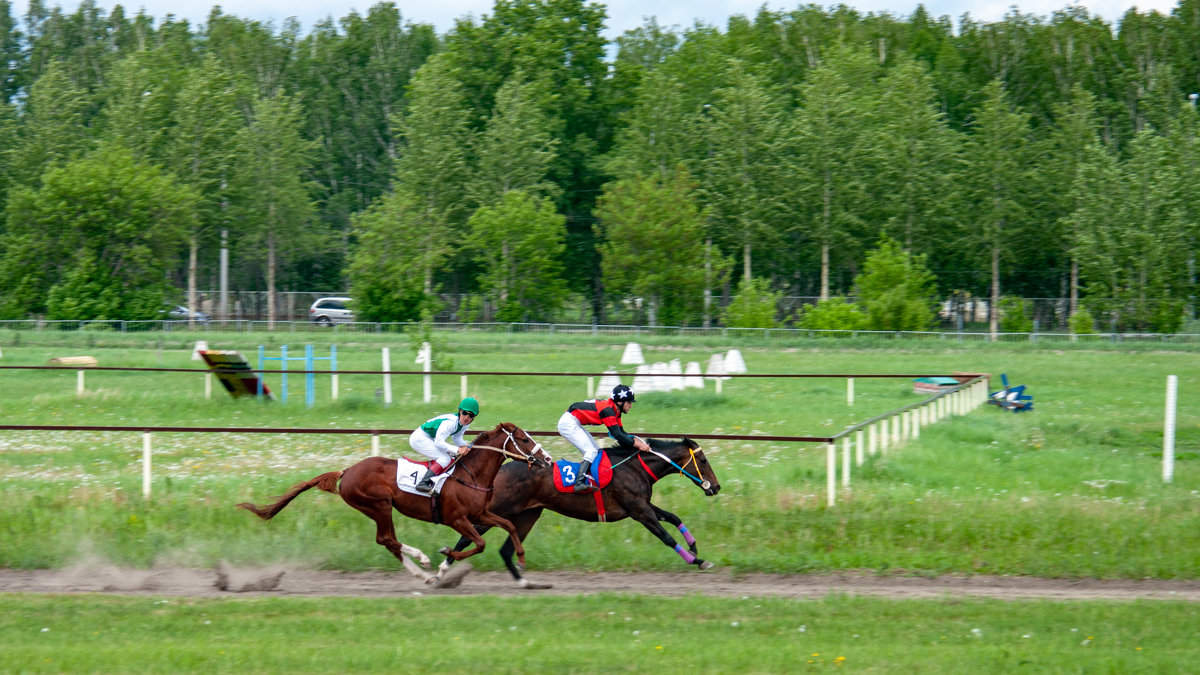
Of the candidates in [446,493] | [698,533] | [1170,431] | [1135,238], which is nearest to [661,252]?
[1135,238]

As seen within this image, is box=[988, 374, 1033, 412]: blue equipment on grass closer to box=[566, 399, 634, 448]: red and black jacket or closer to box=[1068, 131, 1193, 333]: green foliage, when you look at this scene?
box=[566, 399, 634, 448]: red and black jacket

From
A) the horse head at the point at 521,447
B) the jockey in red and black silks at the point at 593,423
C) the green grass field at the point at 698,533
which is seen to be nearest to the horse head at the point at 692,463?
the jockey in red and black silks at the point at 593,423

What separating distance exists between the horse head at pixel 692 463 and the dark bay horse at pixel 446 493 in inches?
51.6

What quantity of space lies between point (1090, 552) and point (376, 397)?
15.6 metres

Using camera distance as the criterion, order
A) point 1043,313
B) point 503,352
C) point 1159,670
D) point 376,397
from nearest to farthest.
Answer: point 1159,670 → point 376,397 → point 503,352 → point 1043,313

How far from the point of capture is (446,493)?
11281mm

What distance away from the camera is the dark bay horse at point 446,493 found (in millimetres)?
11281

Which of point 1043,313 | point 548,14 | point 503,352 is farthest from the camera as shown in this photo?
point 548,14

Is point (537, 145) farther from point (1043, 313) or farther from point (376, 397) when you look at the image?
point (376, 397)

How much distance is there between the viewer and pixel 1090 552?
38.9 ft

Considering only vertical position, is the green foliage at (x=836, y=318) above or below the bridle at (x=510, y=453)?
above

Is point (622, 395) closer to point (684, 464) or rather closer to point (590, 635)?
point (684, 464)

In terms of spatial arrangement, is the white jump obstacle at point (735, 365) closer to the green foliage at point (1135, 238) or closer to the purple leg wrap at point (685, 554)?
the purple leg wrap at point (685, 554)

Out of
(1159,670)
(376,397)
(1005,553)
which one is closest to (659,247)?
(376,397)
